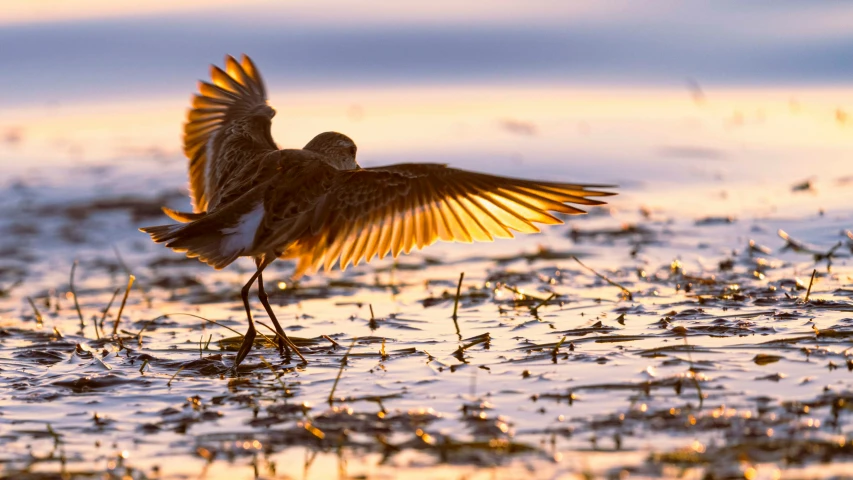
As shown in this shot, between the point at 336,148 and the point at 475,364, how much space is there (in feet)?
7.16

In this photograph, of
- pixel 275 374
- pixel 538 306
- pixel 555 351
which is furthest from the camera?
pixel 538 306

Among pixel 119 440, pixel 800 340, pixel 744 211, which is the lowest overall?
pixel 119 440

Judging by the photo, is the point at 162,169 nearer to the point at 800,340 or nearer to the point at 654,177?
the point at 654,177

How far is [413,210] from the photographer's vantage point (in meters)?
6.18

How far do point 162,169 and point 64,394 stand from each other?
732 cm

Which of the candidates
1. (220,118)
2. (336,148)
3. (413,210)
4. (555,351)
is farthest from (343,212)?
(220,118)

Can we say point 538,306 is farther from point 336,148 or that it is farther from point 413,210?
point 336,148

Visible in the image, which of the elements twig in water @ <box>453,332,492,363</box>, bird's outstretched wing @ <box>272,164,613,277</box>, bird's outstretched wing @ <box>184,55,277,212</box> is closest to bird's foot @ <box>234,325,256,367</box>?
bird's outstretched wing @ <box>272,164,613,277</box>

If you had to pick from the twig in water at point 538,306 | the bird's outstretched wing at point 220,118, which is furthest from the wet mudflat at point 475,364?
the bird's outstretched wing at point 220,118

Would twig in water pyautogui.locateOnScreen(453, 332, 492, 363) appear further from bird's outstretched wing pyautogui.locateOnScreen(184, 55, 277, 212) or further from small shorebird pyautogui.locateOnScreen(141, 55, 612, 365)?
bird's outstretched wing pyautogui.locateOnScreen(184, 55, 277, 212)

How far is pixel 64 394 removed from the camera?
16.9 ft

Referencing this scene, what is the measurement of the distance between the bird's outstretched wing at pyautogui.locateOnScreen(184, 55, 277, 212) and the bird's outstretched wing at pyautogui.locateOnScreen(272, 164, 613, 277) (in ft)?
4.15

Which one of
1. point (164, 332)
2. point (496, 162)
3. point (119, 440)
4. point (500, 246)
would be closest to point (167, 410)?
point (119, 440)

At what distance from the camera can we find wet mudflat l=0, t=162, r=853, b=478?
405 cm
